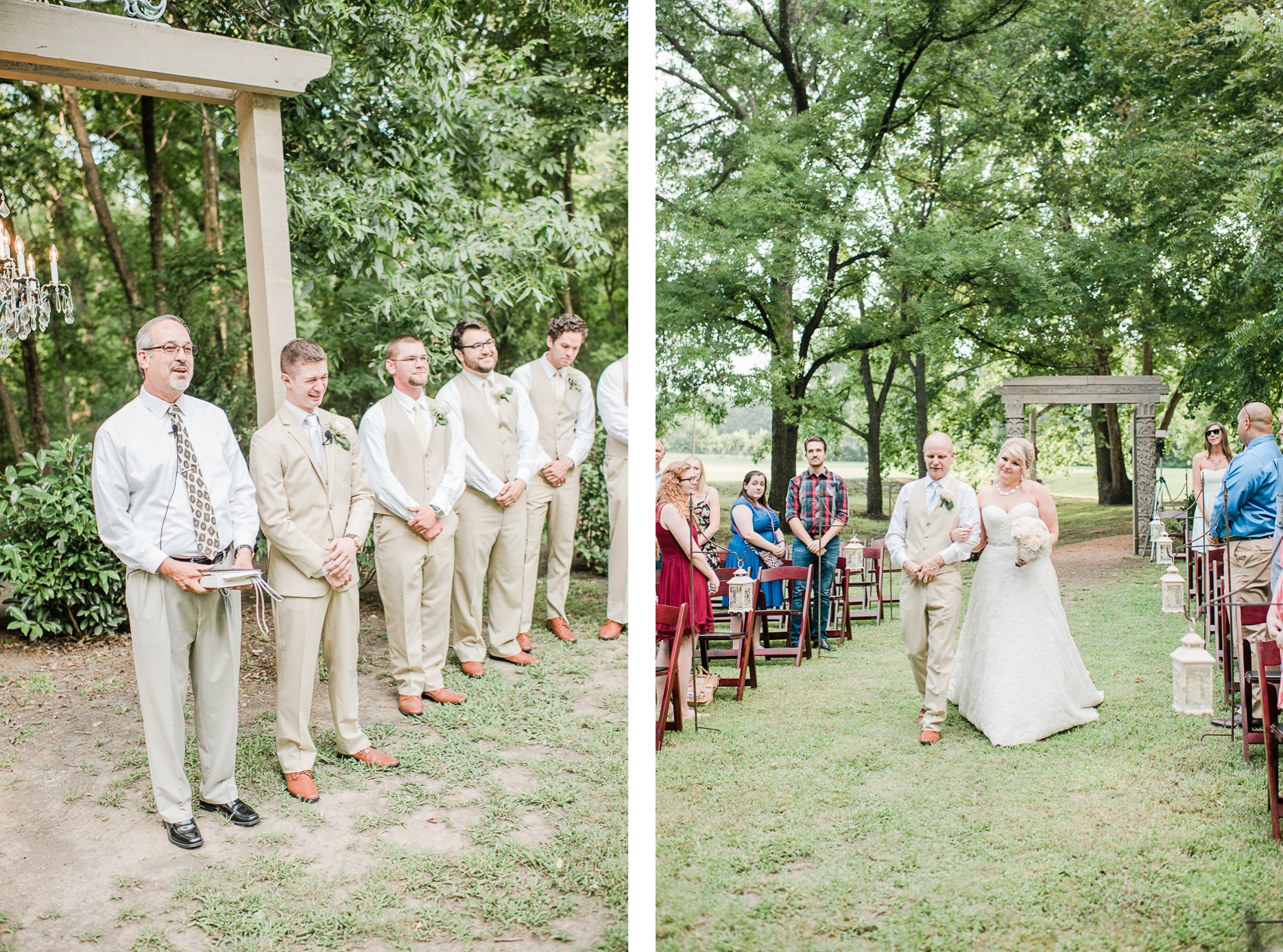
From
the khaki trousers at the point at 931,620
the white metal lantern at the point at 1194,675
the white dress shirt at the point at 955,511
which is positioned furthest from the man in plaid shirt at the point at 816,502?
the white metal lantern at the point at 1194,675

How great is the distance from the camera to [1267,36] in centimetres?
301

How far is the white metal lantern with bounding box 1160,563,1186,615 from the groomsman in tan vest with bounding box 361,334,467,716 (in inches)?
119

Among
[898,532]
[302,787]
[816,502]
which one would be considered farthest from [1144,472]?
[302,787]

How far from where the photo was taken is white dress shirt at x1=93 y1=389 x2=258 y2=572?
3.09 meters

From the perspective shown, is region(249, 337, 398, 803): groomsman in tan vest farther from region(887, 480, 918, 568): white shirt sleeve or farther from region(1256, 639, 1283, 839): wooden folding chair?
region(1256, 639, 1283, 839): wooden folding chair

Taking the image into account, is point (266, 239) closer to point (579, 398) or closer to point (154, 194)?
point (579, 398)

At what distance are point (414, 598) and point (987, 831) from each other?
8.92 ft

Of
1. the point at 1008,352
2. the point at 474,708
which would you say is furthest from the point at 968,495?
the point at 474,708

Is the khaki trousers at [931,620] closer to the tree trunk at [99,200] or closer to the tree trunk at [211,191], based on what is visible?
the tree trunk at [211,191]

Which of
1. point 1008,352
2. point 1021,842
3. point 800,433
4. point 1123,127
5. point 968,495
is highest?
point 1123,127

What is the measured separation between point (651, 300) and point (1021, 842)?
83.8 inches

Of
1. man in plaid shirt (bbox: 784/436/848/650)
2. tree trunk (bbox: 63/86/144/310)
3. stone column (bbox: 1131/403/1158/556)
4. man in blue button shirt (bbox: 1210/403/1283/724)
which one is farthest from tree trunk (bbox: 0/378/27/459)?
man in blue button shirt (bbox: 1210/403/1283/724)

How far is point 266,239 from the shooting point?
→ 3830 millimetres

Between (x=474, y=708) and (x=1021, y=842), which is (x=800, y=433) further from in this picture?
(x=474, y=708)
